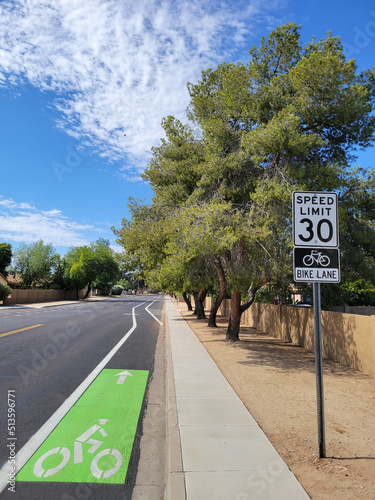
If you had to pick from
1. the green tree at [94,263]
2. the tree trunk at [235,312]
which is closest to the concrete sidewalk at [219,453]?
the tree trunk at [235,312]

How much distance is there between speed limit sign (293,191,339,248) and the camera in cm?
482

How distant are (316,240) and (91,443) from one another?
3858mm

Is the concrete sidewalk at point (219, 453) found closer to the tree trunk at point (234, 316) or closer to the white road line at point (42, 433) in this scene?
the white road line at point (42, 433)

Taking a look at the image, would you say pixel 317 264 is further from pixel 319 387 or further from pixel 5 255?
pixel 5 255

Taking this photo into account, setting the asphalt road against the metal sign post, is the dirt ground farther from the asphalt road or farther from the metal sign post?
the asphalt road

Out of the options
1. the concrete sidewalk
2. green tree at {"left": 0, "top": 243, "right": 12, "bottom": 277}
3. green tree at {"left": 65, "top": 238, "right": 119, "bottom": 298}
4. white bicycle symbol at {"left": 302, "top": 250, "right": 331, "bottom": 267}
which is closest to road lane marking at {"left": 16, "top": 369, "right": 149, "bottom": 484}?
the concrete sidewalk

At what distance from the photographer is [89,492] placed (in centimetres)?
377

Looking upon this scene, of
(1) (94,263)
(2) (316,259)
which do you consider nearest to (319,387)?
(2) (316,259)

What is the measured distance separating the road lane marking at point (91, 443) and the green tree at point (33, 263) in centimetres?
6084

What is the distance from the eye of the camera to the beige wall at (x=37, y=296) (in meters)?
47.2

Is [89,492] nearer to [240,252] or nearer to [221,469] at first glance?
[221,469]

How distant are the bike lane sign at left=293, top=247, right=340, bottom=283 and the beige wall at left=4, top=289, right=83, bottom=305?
4594cm

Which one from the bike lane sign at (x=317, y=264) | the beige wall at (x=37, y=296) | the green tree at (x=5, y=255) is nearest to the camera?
the bike lane sign at (x=317, y=264)

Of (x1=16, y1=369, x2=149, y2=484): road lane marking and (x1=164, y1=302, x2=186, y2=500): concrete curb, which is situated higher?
(x1=164, y1=302, x2=186, y2=500): concrete curb
